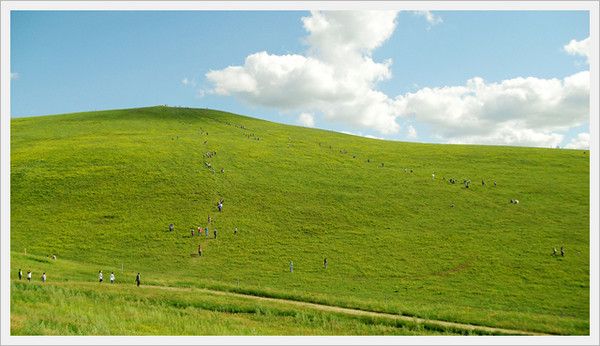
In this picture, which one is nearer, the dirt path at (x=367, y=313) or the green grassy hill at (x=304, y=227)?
the dirt path at (x=367, y=313)

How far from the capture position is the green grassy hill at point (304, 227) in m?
32.8

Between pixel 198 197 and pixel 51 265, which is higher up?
pixel 198 197

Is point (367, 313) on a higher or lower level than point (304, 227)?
lower

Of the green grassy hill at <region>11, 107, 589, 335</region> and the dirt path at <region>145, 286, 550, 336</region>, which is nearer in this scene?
the dirt path at <region>145, 286, 550, 336</region>

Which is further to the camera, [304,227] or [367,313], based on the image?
[304,227]

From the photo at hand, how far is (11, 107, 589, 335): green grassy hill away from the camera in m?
32.8

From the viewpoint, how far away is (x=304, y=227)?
53.2 metres

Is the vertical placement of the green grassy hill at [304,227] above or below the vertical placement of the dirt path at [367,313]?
above

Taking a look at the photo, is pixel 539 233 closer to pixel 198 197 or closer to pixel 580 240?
pixel 580 240

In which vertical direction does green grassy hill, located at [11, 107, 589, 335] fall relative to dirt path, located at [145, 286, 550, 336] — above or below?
above

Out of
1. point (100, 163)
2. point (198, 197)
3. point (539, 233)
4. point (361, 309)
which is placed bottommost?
point (361, 309)

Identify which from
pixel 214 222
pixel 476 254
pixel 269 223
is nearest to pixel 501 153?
pixel 476 254

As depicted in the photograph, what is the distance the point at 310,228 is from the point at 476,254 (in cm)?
1912

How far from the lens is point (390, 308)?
31875 mm
